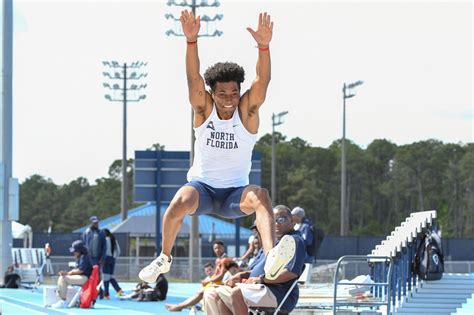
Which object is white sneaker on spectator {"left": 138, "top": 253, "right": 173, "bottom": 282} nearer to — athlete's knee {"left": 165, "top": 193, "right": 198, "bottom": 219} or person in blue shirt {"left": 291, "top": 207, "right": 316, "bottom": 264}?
athlete's knee {"left": 165, "top": 193, "right": 198, "bottom": 219}

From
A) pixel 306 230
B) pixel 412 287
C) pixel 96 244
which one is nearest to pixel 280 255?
pixel 412 287

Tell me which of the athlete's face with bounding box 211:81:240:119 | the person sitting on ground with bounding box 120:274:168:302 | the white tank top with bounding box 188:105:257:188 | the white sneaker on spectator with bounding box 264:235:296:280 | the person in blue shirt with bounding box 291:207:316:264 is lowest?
the person sitting on ground with bounding box 120:274:168:302

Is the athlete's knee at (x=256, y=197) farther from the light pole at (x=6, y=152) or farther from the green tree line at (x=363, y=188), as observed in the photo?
the green tree line at (x=363, y=188)

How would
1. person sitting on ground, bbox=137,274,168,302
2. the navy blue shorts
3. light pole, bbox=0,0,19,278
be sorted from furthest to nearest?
light pole, bbox=0,0,19,278
person sitting on ground, bbox=137,274,168,302
the navy blue shorts

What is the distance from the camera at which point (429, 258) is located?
14.1m

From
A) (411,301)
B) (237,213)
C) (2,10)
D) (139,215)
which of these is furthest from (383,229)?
(237,213)

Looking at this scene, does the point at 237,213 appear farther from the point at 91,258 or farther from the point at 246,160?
the point at 91,258

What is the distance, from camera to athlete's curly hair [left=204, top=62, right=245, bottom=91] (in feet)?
27.7

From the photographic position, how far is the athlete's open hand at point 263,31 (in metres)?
8.52

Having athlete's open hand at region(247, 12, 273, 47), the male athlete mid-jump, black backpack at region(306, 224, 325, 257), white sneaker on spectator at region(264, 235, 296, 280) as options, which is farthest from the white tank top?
black backpack at region(306, 224, 325, 257)

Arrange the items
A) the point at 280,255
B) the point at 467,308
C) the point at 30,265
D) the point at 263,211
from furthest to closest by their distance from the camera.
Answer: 1. the point at 30,265
2. the point at 467,308
3. the point at 263,211
4. the point at 280,255

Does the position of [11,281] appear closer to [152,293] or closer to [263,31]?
[152,293]

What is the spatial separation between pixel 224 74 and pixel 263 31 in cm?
43

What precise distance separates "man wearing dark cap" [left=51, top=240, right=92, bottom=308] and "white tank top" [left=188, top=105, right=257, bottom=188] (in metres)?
12.7
